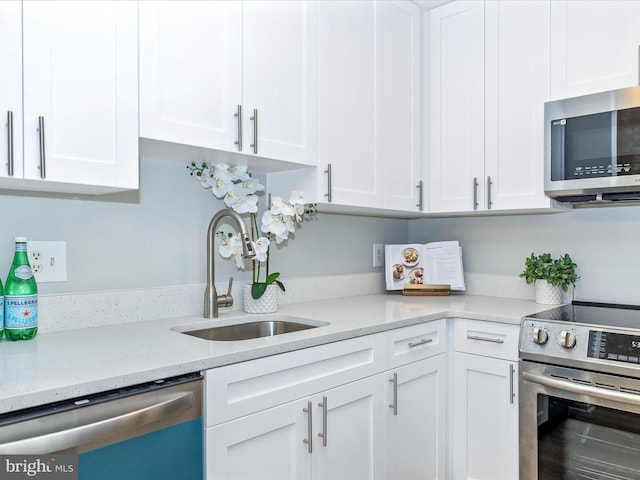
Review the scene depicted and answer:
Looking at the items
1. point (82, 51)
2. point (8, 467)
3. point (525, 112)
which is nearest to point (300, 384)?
point (8, 467)

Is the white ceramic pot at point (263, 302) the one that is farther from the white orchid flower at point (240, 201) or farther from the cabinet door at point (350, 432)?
the cabinet door at point (350, 432)

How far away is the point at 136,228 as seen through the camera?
1697 millimetres

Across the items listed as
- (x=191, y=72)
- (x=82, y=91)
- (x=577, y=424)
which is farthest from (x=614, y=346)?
(x=82, y=91)

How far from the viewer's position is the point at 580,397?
5.39 feet

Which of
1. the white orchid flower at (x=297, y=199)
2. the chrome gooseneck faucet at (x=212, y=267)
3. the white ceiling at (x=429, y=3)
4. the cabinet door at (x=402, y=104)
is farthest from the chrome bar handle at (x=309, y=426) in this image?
the white ceiling at (x=429, y=3)

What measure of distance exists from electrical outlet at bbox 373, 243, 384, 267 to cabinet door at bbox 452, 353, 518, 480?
80 centimetres

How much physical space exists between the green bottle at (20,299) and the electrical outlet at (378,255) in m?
1.74

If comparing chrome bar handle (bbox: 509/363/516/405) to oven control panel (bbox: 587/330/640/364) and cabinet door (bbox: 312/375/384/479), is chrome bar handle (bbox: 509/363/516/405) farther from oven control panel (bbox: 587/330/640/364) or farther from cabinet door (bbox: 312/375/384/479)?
cabinet door (bbox: 312/375/384/479)

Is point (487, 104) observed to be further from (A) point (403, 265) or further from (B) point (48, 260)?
(B) point (48, 260)

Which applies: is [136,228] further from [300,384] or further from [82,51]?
[300,384]

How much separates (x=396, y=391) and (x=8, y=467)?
1.25 metres

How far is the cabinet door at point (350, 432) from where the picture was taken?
1.48 meters

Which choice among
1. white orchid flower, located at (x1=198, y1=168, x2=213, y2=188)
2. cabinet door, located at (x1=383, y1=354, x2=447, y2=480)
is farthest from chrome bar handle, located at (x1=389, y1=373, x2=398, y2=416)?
white orchid flower, located at (x1=198, y1=168, x2=213, y2=188)

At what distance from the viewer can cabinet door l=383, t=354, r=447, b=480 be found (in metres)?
1.78
